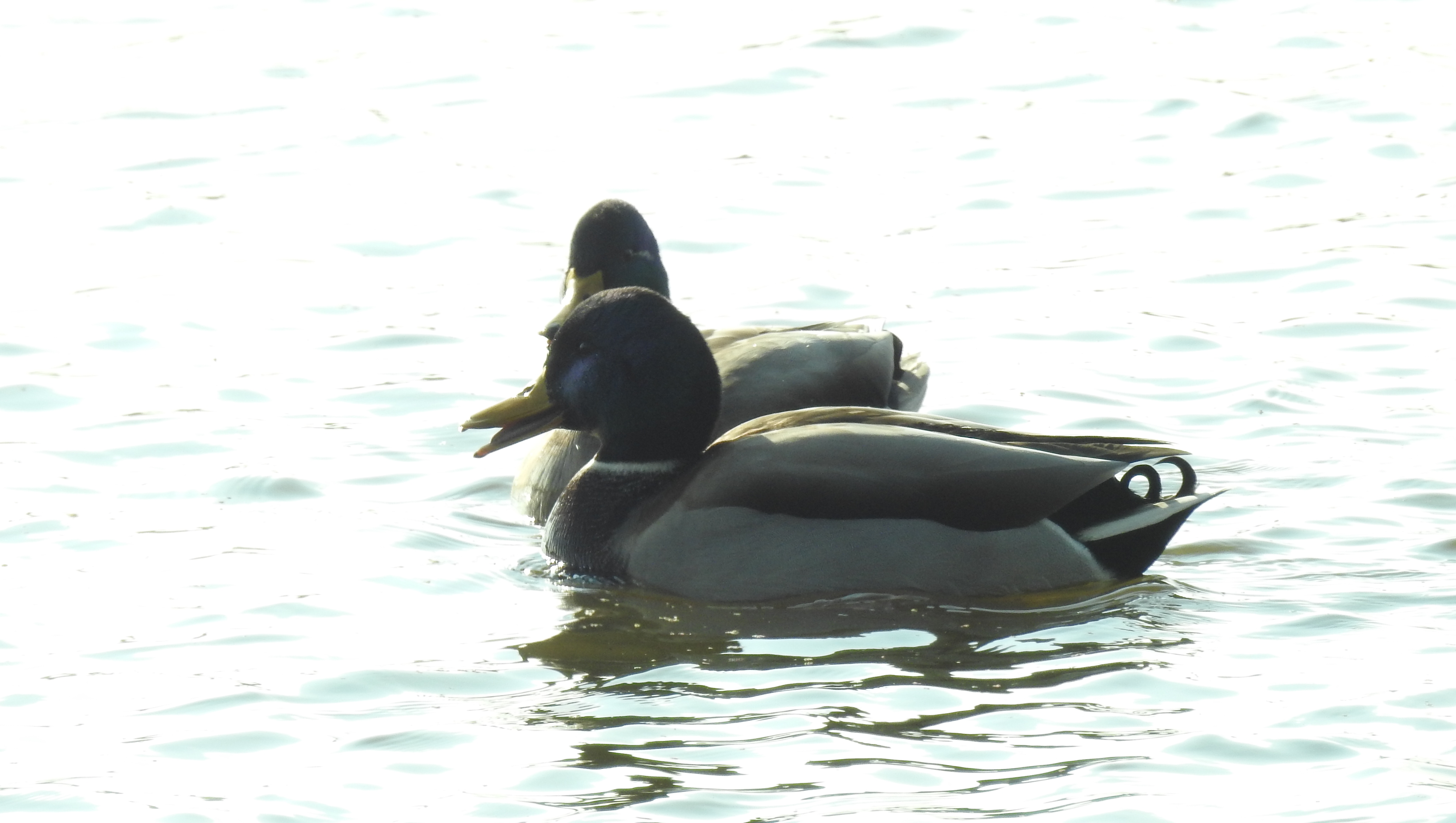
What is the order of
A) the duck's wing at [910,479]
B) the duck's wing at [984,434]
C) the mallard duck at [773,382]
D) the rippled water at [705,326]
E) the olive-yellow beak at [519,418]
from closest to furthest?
the rippled water at [705,326] < the duck's wing at [910,479] < the duck's wing at [984,434] < the olive-yellow beak at [519,418] < the mallard duck at [773,382]

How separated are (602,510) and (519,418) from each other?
1.83 ft

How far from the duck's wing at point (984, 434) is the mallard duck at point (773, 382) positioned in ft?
1.54

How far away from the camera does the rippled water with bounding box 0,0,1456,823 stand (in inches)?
225

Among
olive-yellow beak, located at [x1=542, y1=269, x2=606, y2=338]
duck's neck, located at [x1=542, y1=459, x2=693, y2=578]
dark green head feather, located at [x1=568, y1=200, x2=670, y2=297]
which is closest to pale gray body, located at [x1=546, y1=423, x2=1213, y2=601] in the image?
duck's neck, located at [x1=542, y1=459, x2=693, y2=578]

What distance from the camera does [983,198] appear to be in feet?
39.5

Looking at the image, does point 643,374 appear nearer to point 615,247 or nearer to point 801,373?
point 801,373

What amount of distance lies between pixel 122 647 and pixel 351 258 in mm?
4869

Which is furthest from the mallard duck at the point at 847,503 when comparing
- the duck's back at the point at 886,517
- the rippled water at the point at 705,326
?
the rippled water at the point at 705,326

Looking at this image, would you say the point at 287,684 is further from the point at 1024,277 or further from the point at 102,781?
the point at 1024,277

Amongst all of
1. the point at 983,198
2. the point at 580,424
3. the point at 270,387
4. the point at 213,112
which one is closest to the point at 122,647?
the point at 580,424

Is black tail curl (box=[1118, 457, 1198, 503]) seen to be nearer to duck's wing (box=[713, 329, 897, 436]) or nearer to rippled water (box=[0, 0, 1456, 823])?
rippled water (box=[0, 0, 1456, 823])

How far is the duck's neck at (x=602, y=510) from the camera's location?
7340 millimetres

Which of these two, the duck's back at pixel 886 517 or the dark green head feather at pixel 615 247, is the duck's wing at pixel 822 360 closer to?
the dark green head feather at pixel 615 247

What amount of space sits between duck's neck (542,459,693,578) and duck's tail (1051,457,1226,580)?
1.35 m
